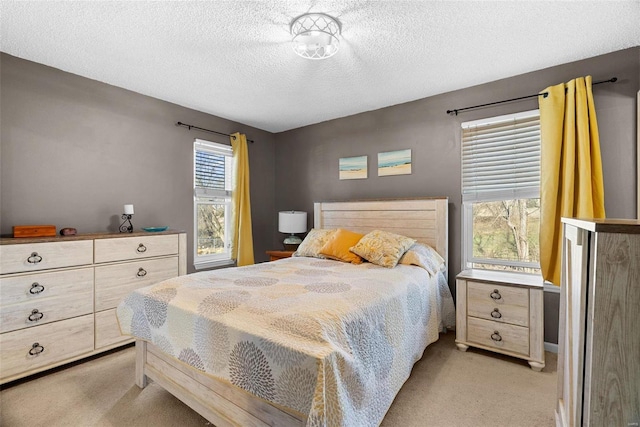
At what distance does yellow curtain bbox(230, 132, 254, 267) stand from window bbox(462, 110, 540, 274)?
2588 mm

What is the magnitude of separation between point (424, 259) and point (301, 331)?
169 cm

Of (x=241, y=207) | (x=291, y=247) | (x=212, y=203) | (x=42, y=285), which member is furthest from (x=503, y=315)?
(x=42, y=285)

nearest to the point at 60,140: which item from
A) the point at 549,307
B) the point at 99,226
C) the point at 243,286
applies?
the point at 99,226

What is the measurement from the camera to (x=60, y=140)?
8.52 feet

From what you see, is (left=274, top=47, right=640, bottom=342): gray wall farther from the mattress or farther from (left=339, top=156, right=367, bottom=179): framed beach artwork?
the mattress

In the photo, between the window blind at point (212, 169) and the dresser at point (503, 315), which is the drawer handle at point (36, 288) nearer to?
the window blind at point (212, 169)

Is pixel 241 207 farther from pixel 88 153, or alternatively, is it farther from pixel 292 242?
pixel 88 153

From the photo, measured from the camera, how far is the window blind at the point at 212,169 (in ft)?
12.1

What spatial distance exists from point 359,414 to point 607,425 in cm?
85

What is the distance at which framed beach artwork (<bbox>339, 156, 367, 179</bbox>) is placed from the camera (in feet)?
12.2

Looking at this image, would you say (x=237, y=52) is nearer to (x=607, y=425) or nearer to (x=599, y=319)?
(x=599, y=319)

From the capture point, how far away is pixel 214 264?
3.81m

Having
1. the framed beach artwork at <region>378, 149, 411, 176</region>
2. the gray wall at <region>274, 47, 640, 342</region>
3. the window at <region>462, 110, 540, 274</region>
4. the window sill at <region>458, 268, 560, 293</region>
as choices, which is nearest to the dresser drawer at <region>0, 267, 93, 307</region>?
the gray wall at <region>274, 47, 640, 342</region>

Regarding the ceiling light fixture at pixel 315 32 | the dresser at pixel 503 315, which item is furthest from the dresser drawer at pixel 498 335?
the ceiling light fixture at pixel 315 32
